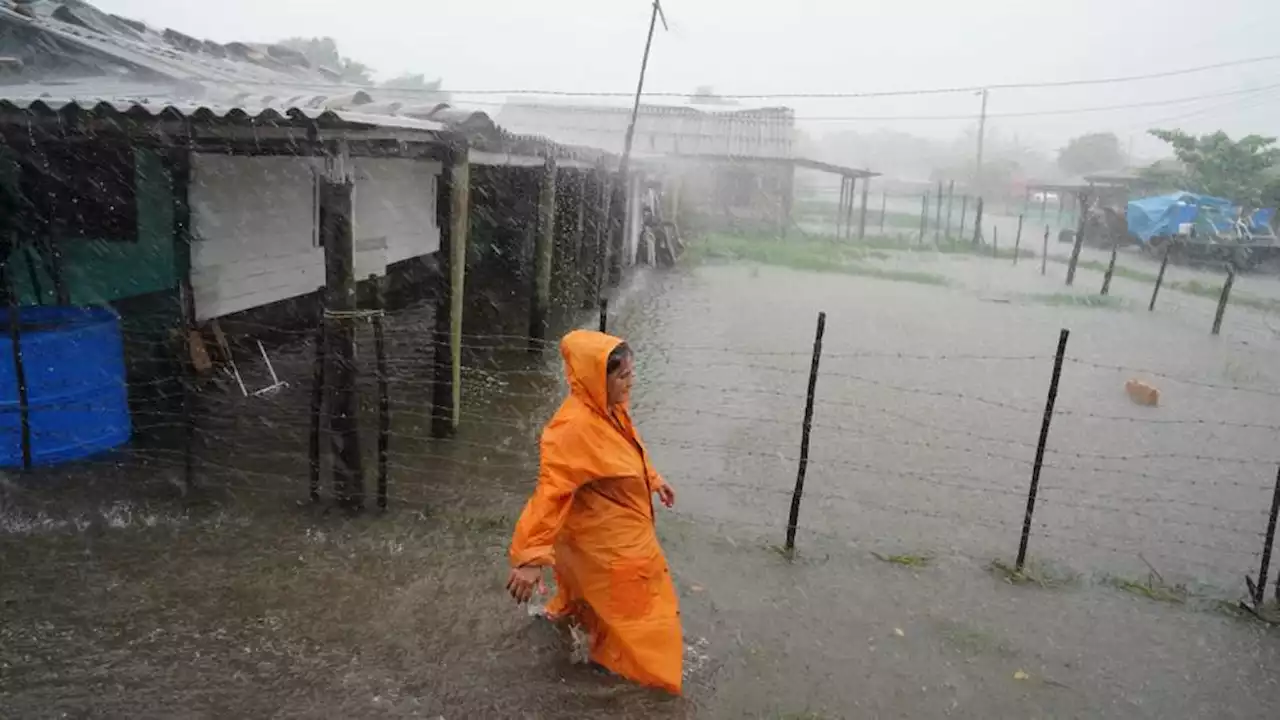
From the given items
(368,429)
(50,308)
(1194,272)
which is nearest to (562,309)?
(368,429)

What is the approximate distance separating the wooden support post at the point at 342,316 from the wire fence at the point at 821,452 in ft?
0.42

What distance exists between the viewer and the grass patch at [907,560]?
210 inches

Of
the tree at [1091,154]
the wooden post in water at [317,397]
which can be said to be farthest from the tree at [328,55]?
the tree at [1091,154]

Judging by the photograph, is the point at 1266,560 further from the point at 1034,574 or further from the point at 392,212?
the point at 392,212

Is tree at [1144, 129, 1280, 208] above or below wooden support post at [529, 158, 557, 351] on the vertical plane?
above

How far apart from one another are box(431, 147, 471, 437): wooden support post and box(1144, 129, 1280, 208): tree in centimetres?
2988

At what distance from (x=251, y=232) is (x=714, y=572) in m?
5.94

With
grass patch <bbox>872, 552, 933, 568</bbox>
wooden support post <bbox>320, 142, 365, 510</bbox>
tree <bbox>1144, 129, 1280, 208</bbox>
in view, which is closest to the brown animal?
grass patch <bbox>872, 552, 933, 568</bbox>

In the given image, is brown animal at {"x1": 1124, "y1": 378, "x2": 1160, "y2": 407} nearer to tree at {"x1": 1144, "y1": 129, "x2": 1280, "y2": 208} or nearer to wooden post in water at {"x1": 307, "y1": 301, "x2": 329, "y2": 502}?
wooden post in water at {"x1": 307, "y1": 301, "x2": 329, "y2": 502}

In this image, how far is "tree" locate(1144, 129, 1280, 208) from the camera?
27.8 metres

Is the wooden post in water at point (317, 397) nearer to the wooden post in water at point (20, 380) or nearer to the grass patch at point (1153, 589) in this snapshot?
the wooden post in water at point (20, 380)

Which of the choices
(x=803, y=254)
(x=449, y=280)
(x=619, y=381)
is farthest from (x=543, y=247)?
(x=803, y=254)

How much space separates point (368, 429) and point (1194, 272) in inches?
996

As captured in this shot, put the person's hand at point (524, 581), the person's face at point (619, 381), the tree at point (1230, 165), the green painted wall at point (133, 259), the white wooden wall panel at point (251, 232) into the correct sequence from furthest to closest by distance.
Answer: the tree at point (1230, 165)
the white wooden wall panel at point (251, 232)
the green painted wall at point (133, 259)
the person's face at point (619, 381)
the person's hand at point (524, 581)
